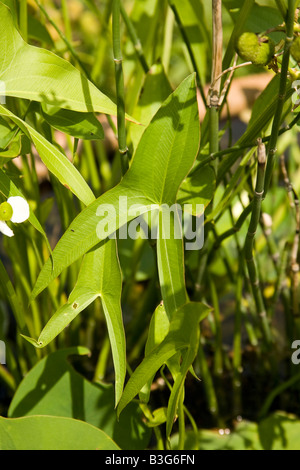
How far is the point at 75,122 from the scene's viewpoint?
1.40ft

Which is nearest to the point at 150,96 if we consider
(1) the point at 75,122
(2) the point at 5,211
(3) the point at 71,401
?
(1) the point at 75,122

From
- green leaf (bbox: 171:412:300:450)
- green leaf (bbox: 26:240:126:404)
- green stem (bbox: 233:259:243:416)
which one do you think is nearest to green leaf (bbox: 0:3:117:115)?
green leaf (bbox: 26:240:126:404)

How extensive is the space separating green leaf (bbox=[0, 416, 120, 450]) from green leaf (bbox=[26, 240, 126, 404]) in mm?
126

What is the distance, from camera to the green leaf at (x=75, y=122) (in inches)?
16.3

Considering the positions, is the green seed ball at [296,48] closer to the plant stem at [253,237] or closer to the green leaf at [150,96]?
the plant stem at [253,237]

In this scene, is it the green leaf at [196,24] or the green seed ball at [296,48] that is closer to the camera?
the green seed ball at [296,48]

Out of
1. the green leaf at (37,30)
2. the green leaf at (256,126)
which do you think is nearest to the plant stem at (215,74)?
the green leaf at (256,126)

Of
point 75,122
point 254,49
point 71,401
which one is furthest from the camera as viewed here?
point 71,401

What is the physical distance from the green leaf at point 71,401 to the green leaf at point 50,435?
4cm

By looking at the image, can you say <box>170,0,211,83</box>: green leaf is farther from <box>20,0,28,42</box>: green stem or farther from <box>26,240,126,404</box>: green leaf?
<box>26,240,126,404</box>: green leaf

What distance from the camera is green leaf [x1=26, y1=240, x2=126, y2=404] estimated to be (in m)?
0.38

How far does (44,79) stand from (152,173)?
11cm

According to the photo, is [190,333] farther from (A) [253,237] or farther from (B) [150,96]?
(B) [150,96]

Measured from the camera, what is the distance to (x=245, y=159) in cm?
45
